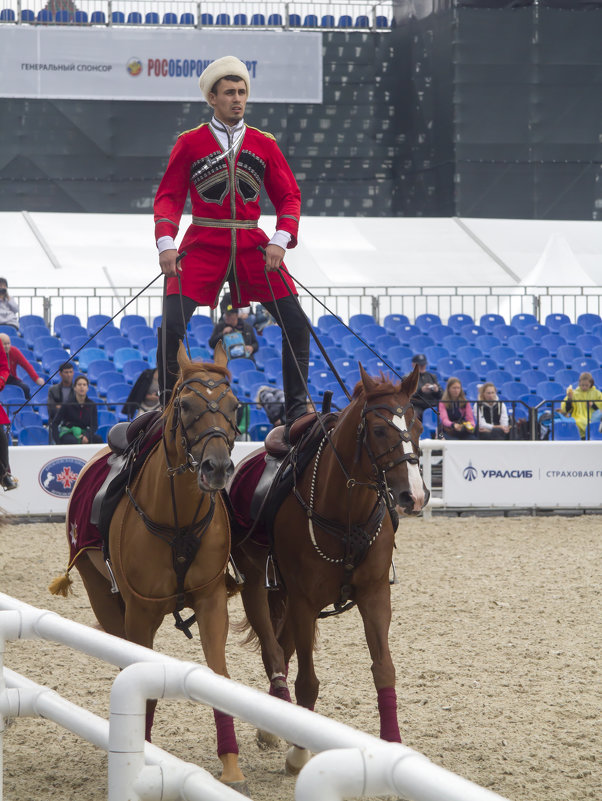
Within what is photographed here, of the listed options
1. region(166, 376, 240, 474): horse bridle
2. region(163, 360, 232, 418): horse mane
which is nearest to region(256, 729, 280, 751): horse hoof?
region(166, 376, 240, 474): horse bridle

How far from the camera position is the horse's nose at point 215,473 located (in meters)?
4.04

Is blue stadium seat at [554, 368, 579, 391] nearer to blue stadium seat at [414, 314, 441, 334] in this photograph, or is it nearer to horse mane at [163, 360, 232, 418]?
blue stadium seat at [414, 314, 441, 334]

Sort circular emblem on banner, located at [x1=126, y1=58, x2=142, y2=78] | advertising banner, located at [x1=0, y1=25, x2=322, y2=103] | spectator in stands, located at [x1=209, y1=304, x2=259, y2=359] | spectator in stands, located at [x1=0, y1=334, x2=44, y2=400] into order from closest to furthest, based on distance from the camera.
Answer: spectator in stands, located at [x1=0, y1=334, x2=44, y2=400]
spectator in stands, located at [x1=209, y1=304, x2=259, y2=359]
advertising banner, located at [x1=0, y1=25, x2=322, y2=103]
circular emblem on banner, located at [x1=126, y1=58, x2=142, y2=78]

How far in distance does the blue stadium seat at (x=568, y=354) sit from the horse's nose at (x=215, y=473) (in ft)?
46.1

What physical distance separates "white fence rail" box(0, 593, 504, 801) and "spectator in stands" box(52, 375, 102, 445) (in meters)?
9.92

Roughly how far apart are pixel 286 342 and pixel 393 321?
1304cm

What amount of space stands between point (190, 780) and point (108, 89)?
Answer: 22736 mm

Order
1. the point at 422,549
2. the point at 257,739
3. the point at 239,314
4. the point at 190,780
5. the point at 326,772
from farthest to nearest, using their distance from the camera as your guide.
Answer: the point at 239,314 < the point at 422,549 < the point at 257,739 < the point at 190,780 < the point at 326,772

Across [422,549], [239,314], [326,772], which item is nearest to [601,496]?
[422,549]

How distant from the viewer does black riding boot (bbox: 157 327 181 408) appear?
508 centimetres

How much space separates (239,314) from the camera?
16000 millimetres

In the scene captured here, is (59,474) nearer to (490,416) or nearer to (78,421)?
(78,421)

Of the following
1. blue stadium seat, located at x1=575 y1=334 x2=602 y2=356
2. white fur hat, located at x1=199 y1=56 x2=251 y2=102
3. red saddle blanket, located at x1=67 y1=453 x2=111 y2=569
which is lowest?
red saddle blanket, located at x1=67 y1=453 x2=111 y2=569

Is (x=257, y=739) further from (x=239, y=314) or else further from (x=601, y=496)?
(x=239, y=314)
